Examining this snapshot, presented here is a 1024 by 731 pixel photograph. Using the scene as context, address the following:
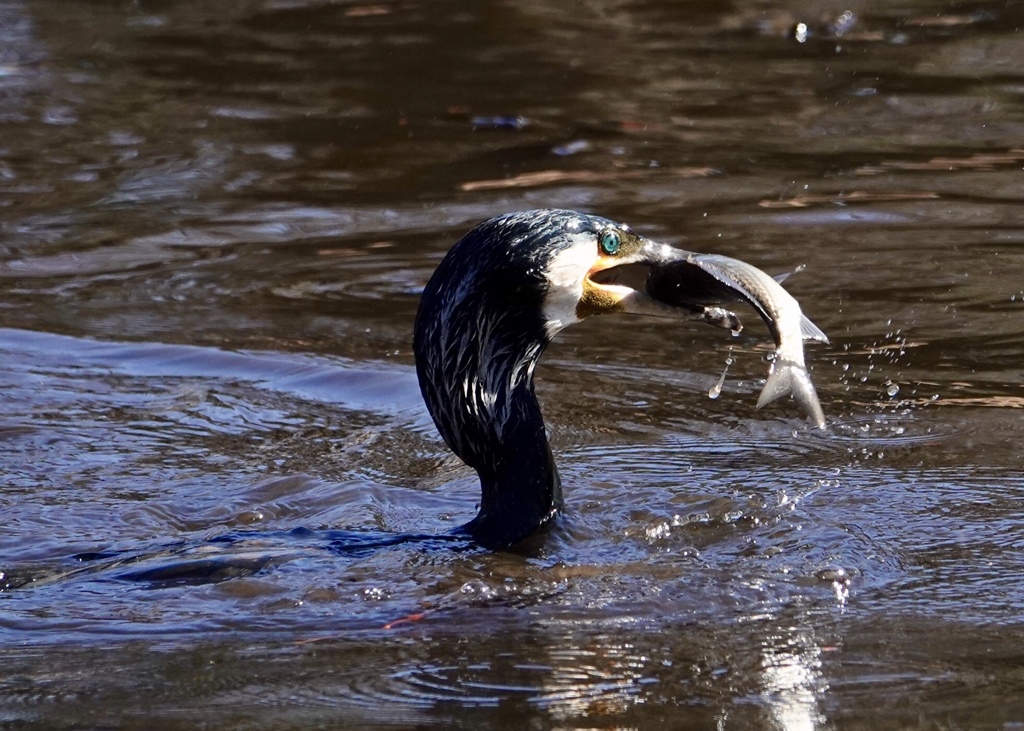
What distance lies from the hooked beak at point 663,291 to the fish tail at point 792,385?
0.30 metres

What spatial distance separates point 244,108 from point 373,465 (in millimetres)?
5706

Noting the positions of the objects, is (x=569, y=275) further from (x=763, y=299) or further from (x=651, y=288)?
(x=763, y=299)

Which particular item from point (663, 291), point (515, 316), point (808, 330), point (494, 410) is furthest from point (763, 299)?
point (494, 410)

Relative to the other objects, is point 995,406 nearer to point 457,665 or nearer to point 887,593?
point 887,593

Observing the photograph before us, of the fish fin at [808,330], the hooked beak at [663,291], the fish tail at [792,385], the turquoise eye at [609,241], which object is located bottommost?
the fish tail at [792,385]

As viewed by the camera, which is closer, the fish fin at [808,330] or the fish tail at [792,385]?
the fish tail at [792,385]

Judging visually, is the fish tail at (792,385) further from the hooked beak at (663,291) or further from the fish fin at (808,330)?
the hooked beak at (663,291)

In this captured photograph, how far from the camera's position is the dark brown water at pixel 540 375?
348 cm

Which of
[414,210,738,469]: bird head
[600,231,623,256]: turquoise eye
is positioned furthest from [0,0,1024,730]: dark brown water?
[600,231,623,256]: turquoise eye

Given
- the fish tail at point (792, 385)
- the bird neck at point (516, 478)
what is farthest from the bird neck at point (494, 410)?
the fish tail at point (792, 385)

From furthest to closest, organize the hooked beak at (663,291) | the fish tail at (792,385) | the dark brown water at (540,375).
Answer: the hooked beak at (663,291), the fish tail at (792,385), the dark brown water at (540,375)

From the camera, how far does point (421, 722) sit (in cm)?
318

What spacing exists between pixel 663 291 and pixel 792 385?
1.63 feet

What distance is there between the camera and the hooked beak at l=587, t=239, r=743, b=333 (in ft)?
13.7
